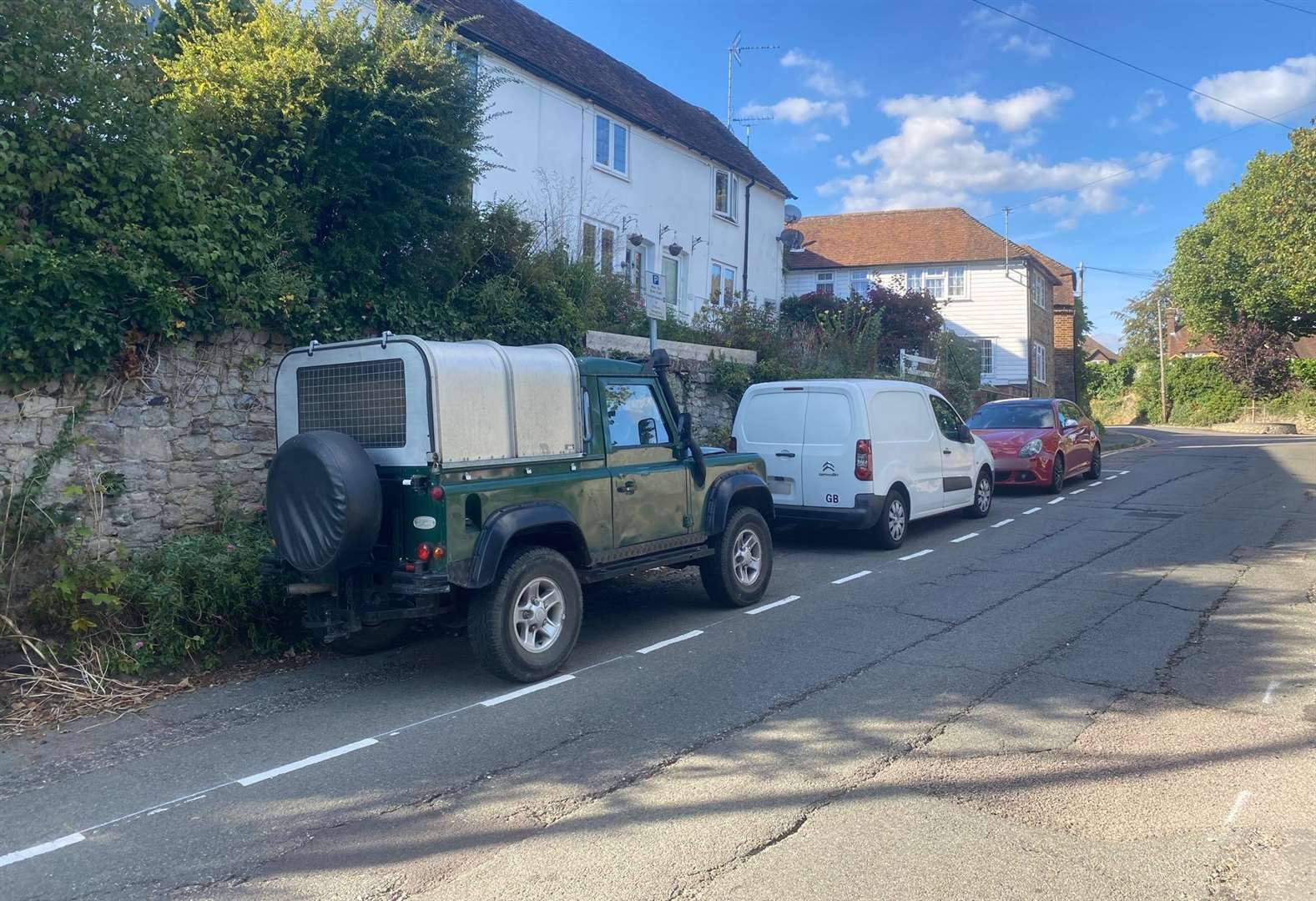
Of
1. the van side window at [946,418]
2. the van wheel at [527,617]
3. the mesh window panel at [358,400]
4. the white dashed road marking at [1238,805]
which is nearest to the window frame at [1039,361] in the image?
the van side window at [946,418]

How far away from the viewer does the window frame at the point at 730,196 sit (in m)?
26.8

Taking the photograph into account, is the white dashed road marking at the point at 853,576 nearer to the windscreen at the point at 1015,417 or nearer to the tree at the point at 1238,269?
the windscreen at the point at 1015,417

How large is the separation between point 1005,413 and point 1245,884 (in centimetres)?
1437

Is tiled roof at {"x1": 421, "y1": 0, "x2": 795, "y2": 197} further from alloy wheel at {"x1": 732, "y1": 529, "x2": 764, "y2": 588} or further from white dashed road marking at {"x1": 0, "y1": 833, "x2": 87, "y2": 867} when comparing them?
white dashed road marking at {"x1": 0, "y1": 833, "x2": 87, "y2": 867}

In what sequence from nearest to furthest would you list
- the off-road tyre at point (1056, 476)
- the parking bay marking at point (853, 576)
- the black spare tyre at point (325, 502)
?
1. the black spare tyre at point (325, 502)
2. the parking bay marking at point (853, 576)
3. the off-road tyre at point (1056, 476)

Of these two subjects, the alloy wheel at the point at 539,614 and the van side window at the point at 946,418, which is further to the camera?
the van side window at the point at 946,418

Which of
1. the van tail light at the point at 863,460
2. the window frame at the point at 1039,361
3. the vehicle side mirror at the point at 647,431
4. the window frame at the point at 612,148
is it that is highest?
the window frame at the point at 612,148

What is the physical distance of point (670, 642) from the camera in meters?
7.31

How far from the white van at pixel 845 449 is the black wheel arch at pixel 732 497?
2.13 m

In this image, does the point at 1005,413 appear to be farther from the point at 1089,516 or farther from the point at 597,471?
the point at 597,471

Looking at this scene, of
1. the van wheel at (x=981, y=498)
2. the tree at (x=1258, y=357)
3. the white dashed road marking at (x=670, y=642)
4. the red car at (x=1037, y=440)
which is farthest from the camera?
the tree at (x=1258, y=357)

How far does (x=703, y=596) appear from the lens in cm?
892

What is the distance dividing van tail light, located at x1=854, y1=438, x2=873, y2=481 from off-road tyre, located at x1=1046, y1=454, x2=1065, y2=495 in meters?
6.88

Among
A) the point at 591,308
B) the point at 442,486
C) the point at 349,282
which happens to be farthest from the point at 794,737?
the point at 591,308
